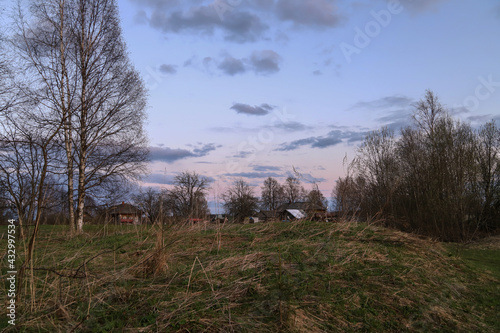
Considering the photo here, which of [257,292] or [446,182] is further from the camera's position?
[446,182]

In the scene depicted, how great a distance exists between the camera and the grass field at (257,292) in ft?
9.71

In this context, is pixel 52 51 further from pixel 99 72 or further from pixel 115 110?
pixel 115 110

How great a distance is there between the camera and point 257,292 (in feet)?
11.9

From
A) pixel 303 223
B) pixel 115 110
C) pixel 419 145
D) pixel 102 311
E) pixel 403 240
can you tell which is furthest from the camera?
pixel 419 145

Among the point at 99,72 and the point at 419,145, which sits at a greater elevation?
the point at 99,72

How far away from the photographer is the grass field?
9.71 ft

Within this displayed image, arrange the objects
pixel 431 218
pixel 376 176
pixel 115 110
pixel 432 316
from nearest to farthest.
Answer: pixel 432 316, pixel 115 110, pixel 431 218, pixel 376 176

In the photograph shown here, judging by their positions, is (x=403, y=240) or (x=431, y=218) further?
(x=431, y=218)

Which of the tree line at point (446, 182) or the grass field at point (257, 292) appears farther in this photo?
the tree line at point (446, 182)

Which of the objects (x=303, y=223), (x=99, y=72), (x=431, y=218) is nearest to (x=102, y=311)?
(x=303, y=223)

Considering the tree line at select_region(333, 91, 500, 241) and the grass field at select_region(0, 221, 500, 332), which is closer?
the grass field at select_region(0, 221, 500, 332)

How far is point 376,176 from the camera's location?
28656 mm

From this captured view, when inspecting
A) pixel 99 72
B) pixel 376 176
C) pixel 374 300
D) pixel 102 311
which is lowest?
pixel 374 300

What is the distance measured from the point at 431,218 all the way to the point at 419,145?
6321 millimetres
